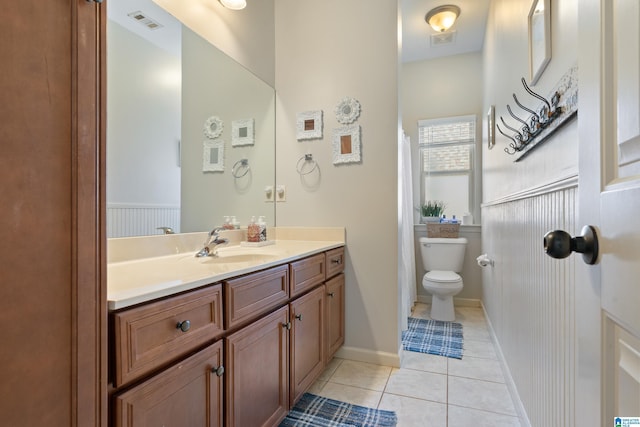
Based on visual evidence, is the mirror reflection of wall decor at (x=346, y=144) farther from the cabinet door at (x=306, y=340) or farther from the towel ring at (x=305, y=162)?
the cabinet door at (x=306, y=340)

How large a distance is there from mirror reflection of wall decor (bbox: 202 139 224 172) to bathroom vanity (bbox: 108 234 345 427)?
0.51 metres

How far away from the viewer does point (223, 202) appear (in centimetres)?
198

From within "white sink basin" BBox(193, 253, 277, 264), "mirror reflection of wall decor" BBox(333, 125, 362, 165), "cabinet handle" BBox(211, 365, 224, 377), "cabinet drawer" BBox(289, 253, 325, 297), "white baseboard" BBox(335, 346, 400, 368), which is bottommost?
"white baseboard" BBox(335, 346, 400, 368)

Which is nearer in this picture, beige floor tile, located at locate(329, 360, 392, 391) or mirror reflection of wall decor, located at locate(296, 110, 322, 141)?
beige floor tile, located at locate(329, 360, 392, 391)

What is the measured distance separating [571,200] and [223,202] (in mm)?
1713

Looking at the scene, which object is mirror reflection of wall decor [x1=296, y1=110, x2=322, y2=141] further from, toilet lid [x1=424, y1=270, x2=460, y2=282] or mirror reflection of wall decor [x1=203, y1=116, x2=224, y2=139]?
toilet lid [x1=424, y1=270, x2=460, y2=282]

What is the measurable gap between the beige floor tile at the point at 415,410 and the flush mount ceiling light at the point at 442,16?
2.91 m

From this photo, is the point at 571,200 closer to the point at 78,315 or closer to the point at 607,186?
the point at 607,186

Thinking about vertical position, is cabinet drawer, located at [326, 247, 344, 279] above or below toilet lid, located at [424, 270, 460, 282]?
above

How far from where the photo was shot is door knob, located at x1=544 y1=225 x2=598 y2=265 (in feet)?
1.57

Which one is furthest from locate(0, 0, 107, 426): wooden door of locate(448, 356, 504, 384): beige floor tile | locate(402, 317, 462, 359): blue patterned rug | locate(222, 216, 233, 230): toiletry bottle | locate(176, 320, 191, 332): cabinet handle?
locate(402, 317, 462, 359): blue patterned rug

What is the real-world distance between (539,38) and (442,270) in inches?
93.7

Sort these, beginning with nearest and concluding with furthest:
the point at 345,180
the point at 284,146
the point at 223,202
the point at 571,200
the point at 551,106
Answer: the point at 571,200
the point at 551,106
the point at 223,202
the point at 345,180
the point at 284,146

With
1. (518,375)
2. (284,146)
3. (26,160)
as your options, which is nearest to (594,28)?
(26,160)
